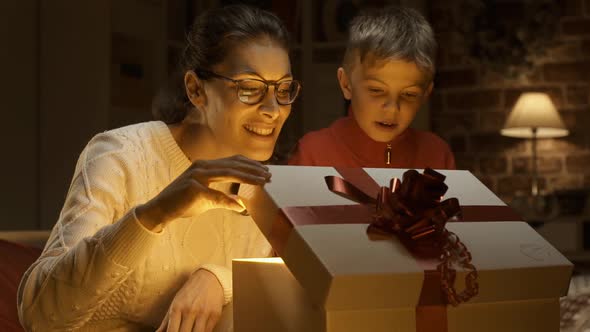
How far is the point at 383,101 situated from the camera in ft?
5.26

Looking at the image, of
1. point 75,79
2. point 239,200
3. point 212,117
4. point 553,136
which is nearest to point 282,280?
point 239,200

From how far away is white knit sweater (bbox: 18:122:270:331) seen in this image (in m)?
1.12

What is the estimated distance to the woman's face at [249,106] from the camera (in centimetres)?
128

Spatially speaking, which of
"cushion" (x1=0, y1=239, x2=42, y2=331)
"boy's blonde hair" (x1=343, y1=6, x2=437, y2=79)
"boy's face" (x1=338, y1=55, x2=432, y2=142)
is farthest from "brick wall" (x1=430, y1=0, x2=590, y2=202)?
"cushion" (x1=0, y1=239, x2=42, y2=331)

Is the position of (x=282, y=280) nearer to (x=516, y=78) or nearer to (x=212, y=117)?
(x=212, y=117)

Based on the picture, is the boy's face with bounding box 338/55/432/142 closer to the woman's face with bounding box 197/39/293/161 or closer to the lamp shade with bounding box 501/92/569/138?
the woman's face with bounding box 197/39/293/161

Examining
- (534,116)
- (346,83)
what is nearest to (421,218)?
(346,83)

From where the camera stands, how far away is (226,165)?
998 millimetres

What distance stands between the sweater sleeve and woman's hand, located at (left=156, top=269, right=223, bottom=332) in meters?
0.10

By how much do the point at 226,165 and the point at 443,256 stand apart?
0.88ft

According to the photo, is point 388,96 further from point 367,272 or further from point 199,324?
point 367,272

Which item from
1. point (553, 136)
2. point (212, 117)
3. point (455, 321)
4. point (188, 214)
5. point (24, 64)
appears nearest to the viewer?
point (455, 321)

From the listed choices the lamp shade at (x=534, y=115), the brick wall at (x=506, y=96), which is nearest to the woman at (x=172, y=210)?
the lamp shade at (x=534, y=115)

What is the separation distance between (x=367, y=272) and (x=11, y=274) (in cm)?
109
